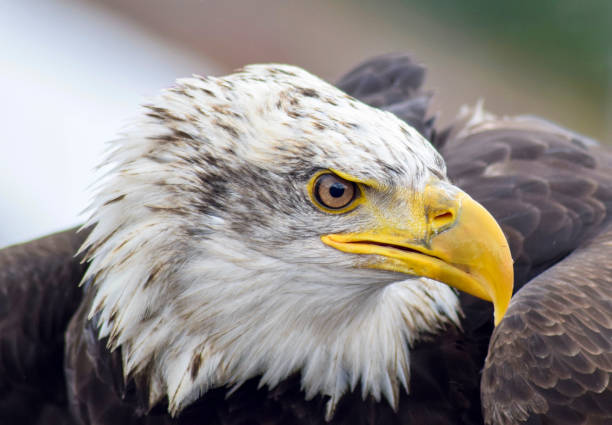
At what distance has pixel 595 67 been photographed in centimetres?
996

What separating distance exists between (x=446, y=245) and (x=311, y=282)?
414 millimetres

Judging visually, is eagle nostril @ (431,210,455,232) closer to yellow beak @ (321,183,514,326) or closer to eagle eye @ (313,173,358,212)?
yellow beak @ (321,183,514,326)

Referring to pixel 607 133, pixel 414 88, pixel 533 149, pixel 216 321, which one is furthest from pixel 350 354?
pixel 607 133

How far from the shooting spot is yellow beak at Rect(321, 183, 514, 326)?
2.40 metres

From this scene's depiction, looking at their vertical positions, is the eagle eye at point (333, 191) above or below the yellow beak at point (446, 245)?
above

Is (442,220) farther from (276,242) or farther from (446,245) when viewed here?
(276,242)

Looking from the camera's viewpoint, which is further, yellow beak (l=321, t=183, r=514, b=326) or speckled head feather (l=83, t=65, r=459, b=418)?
speckled head feather (l=83, t=65, r=459, b=418)

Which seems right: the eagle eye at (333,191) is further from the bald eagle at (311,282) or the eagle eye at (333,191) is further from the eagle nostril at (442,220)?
the eagle nostril at (442,220)

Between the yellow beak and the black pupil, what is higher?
the black pupil

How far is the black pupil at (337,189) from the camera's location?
250 cm

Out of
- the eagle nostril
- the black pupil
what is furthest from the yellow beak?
the black pupil

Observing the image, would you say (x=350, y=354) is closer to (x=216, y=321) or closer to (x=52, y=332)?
(x=216, y=321)

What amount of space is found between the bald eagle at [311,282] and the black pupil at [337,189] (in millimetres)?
11

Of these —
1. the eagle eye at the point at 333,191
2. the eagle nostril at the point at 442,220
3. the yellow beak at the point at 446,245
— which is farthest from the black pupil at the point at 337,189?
the eagle nostril at the point at 442,220
